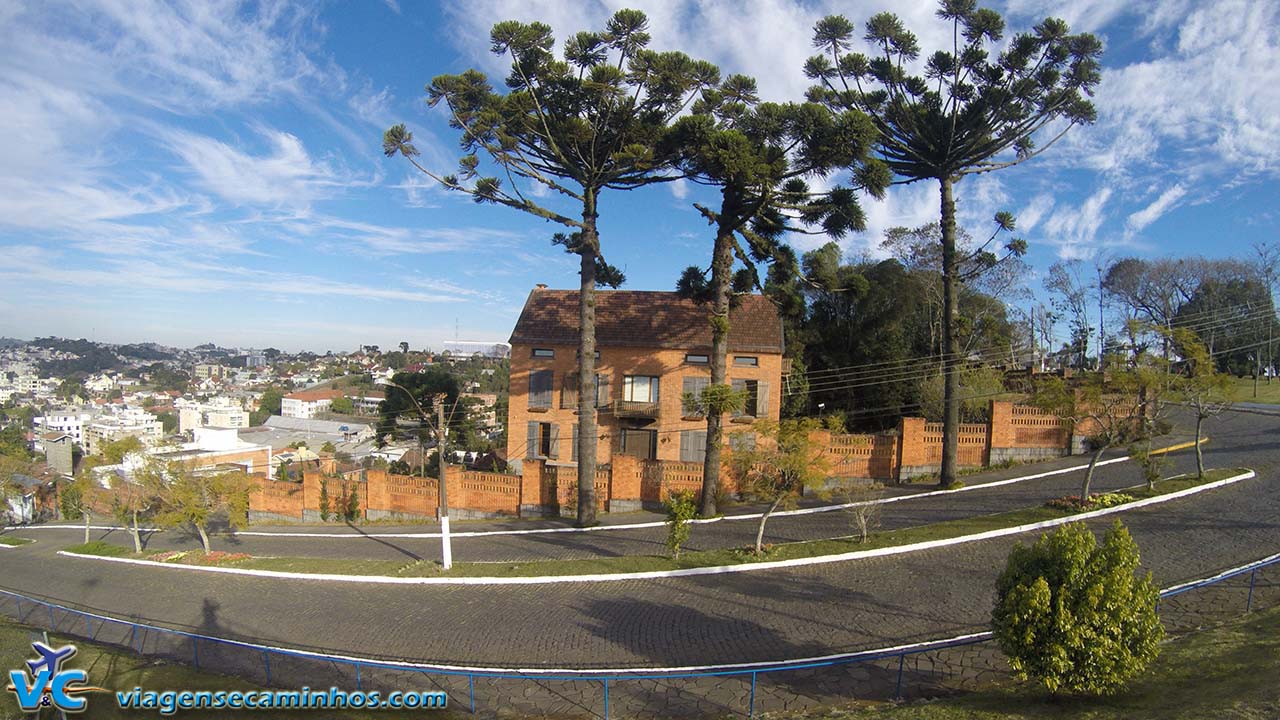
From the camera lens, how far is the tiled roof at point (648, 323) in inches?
969

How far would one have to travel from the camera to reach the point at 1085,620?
5.97 m

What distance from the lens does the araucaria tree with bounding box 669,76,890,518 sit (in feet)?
49.2

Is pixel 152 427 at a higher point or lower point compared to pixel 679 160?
lower

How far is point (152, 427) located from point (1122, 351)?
82259mm

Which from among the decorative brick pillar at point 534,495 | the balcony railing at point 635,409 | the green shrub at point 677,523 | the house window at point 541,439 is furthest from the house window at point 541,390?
the green shrub at point 677,523

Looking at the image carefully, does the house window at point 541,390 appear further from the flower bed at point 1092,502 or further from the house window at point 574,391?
the flower bed at point 1092,502

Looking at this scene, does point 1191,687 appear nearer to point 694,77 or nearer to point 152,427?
point 694,77

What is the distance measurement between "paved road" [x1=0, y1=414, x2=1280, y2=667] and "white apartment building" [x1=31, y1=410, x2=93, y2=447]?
83.6m

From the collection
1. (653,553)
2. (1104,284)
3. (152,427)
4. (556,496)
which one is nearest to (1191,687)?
(653,553)

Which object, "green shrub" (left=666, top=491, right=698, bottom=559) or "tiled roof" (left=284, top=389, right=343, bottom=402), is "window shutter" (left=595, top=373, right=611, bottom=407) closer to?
"green shrub" (left=666, top=491, right=698, bottom=559)

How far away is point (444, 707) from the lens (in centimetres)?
746

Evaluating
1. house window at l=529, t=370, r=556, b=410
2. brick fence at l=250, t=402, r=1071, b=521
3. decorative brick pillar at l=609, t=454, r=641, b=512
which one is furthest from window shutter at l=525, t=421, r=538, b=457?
decorative brick pillar at l=609, t=454, r=641, b=512

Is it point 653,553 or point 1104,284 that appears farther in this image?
point 1104,284

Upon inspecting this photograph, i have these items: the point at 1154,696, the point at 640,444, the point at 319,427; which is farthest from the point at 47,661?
the point at 319,427
